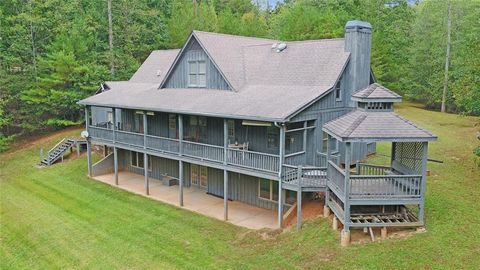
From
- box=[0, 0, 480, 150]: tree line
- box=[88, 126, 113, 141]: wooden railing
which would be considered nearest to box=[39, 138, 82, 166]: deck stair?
box=[88, 126, 113, 141]: wooden railing

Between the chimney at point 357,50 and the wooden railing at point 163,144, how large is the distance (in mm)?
8673

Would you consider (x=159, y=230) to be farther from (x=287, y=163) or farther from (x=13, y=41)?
(x=13, y=41)

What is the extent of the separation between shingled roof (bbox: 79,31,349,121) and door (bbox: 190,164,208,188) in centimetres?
399

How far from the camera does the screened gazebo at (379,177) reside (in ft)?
42.6

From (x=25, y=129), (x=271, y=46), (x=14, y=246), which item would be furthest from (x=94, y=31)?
(x=14, y=246)

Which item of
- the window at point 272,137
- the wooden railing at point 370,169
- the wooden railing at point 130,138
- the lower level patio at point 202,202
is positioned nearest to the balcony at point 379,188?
the wooden railing at point 370,169

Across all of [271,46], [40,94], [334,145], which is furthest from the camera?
[40,94]

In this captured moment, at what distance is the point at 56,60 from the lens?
33.2m

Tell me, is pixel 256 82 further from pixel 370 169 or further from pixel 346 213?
pixel 346 213

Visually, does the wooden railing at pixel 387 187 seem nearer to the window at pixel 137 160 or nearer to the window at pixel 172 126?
the window at pixel 172 126

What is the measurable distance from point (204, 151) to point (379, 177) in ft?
28.0

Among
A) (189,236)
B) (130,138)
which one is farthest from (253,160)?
(130,138)

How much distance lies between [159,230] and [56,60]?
2211 cm

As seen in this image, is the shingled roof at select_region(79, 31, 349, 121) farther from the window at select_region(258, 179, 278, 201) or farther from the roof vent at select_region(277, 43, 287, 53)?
the window at select_region(258, 179, 278, 201)
